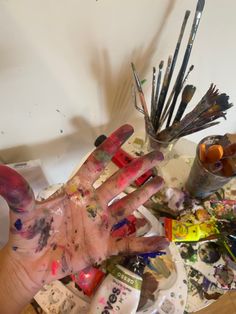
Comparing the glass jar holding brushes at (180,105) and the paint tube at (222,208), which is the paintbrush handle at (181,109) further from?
the paint tube at (222,208)

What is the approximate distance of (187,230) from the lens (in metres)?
0.60

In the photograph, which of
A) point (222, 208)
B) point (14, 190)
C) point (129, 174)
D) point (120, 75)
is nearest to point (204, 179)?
point (222, 208)

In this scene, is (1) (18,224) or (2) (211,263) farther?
(2) (211,263)

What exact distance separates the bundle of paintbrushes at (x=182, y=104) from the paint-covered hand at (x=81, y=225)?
107mm

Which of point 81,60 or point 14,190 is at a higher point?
point 81,60

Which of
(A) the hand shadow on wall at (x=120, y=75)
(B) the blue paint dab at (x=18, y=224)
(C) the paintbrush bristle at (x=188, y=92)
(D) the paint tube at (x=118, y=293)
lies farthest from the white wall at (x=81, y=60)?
(D) the paint tube at (x=118, y=293)

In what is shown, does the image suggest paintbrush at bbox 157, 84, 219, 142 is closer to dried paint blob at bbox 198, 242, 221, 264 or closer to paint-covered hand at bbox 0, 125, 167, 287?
paint-covered hand at bbox 0, 125, 167, 287

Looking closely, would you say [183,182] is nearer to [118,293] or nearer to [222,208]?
[222,208]

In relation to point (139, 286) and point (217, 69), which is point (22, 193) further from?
point (217, 69)

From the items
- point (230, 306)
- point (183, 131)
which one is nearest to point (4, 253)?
point (183, 131)

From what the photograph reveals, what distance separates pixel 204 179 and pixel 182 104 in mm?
174

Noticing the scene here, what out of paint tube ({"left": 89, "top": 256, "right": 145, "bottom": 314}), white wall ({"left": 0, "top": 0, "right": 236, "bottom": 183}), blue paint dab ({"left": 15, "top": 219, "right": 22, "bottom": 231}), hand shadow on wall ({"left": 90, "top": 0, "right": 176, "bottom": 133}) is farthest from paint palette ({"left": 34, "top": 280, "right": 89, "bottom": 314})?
hand shadow on wall ({"left": 90, "top": 0, "right": 176, "bottom": 133})

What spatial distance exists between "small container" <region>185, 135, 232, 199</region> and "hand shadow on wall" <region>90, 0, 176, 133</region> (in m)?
0.23

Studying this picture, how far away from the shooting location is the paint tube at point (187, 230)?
23.5 inches
